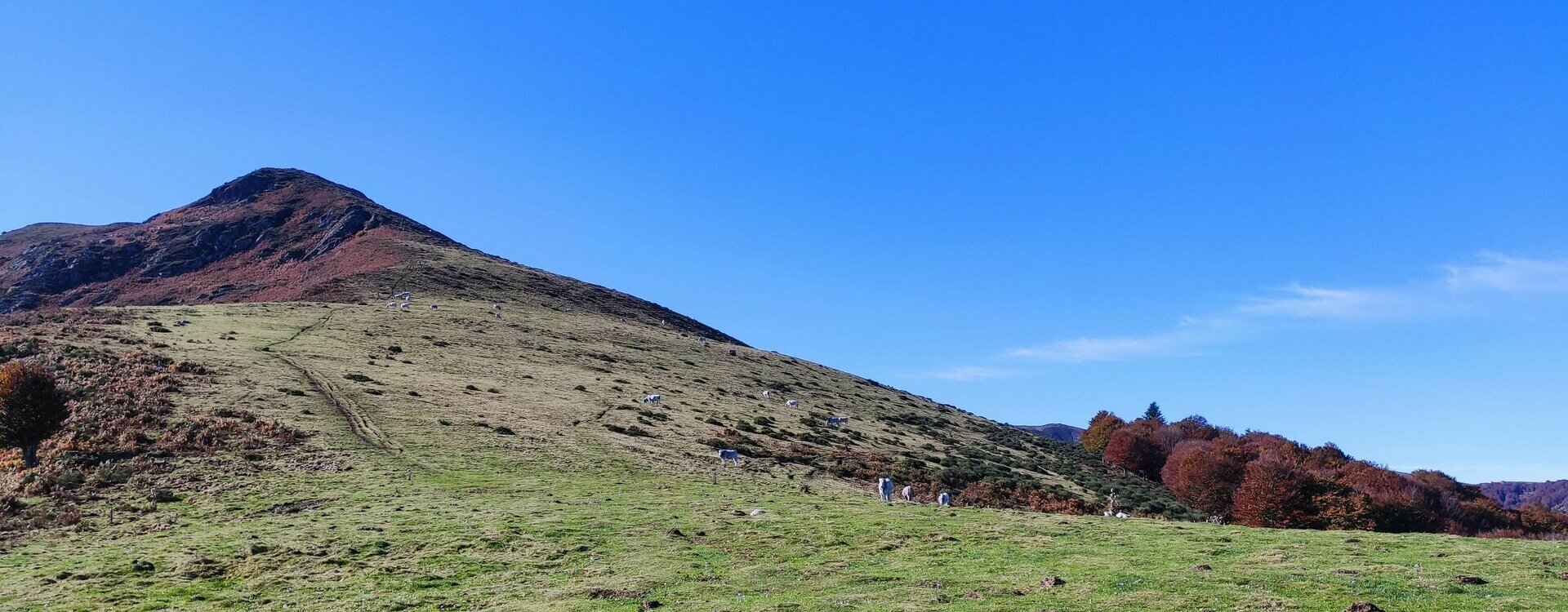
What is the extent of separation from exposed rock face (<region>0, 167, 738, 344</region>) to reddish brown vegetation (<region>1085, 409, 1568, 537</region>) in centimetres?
6413

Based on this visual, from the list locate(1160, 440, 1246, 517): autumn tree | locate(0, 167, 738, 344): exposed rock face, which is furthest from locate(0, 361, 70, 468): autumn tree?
locate(1160, 440, 1246, 517): autumn tree

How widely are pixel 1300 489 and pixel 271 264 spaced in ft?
425

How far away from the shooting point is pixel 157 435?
132 ft

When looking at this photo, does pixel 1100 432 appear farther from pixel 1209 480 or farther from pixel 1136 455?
pixel 1209 480

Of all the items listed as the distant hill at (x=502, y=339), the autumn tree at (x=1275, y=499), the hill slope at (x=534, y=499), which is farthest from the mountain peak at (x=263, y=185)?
the autumn tree at (x=1275, y=499)

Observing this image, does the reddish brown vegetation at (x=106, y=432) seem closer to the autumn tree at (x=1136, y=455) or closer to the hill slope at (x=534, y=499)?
the hill slope at (x=534, y=499)

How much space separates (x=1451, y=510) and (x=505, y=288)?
105123 millimetres

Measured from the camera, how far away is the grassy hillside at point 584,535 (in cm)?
2066

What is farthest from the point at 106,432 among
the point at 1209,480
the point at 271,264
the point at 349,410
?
the point at 271,264

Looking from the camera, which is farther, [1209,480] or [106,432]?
[1209,480]

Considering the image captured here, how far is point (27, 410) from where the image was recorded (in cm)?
3734

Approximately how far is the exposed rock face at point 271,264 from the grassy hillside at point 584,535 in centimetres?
4849

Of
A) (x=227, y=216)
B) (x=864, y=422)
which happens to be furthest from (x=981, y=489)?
(x=227, y=216)

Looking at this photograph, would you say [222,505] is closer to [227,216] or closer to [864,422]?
[864,422]
